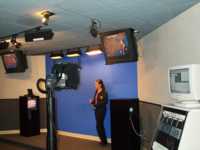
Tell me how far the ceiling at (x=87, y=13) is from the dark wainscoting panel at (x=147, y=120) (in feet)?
4.54

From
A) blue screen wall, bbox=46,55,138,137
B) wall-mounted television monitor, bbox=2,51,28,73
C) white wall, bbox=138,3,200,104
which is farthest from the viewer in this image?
blue screen wall, bbox=46,55,138,137

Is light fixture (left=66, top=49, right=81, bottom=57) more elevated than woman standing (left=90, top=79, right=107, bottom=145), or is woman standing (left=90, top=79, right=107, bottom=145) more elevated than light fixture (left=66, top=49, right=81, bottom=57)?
light fixture (left=66, top=49, right=81, bottom=57)

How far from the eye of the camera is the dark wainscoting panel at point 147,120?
4254 mm

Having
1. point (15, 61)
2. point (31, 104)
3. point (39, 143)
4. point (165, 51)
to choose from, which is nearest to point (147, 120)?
point (165, 51)

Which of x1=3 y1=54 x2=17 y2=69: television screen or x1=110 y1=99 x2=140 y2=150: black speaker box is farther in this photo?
x1=3 y1=54 x2=17 y2=69: television screen

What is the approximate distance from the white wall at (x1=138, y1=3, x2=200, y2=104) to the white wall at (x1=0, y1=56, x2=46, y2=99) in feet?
11.0

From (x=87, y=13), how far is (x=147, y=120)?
242cm

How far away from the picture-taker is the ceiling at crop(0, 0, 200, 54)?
2.85 metres

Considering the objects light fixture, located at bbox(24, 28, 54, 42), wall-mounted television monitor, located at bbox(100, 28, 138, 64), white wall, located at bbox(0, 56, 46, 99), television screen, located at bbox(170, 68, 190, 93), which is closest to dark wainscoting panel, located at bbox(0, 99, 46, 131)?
white wall, located at bbox(0, 56, 46, 99)

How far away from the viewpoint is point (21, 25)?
3.92 meters

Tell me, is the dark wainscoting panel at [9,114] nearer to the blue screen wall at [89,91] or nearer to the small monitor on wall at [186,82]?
the blue screen wall at [89,91]

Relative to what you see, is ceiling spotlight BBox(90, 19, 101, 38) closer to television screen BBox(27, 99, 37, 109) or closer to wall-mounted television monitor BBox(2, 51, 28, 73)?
wall-mounted television monitor BBox(2, 51, 28, 73)

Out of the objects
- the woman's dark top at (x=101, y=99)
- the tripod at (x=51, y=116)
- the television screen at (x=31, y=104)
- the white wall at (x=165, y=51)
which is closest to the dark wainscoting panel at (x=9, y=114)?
the television screen at (x=31, y=104)

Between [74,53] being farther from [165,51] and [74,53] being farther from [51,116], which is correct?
[51,116]
